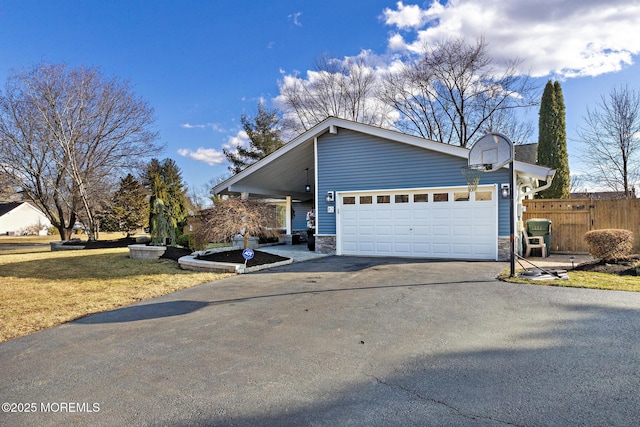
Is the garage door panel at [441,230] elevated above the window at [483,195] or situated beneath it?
situated beneath

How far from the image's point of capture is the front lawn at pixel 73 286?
16.8 ft

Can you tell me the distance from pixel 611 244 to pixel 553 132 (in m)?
10.6

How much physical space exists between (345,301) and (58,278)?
6991 mm

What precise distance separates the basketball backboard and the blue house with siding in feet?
5.39

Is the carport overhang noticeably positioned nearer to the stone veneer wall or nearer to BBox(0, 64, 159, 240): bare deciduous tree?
the stone veneer wall

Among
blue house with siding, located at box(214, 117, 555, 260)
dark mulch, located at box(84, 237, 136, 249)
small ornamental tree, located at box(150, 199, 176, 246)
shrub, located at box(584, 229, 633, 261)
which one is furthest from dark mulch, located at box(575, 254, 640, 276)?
dark mulch, located at box(84, 237, 136, 249)

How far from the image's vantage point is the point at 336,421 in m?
2.35

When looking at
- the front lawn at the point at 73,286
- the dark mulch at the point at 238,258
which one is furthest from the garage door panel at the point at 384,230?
the front lawn at the point at 73,286

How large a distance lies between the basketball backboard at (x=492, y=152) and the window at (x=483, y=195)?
84.5 inches

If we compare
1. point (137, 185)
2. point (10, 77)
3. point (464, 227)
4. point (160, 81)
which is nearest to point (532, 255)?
point (464, 227)

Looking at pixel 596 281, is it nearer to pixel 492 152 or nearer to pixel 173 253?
pixel 492 152

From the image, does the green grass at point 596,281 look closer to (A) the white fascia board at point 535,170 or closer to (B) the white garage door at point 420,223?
(A) the white fascia board at point 535,170

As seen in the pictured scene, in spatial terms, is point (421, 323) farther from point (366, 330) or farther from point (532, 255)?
point (532, 255)

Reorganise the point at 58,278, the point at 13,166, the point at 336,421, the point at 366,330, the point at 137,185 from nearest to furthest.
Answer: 1. the point at 336,421
2. the point at 366,330
3. the point at 58,278
4. the point at 13,166
5. the point at 137,185
